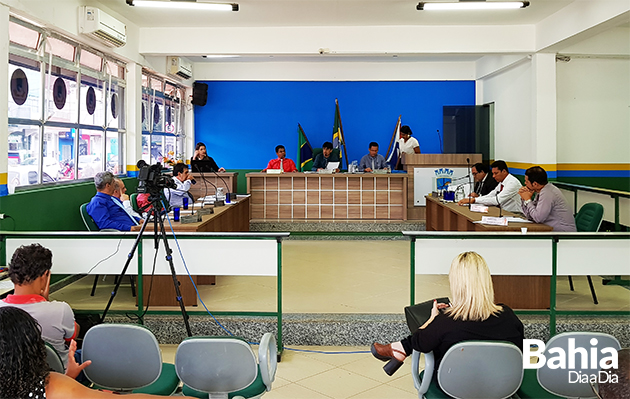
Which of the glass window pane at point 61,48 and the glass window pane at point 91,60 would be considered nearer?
the glass window pane at point 61,48

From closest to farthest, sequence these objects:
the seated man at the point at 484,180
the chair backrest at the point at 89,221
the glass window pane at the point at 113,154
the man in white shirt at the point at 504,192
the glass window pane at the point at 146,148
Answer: the chair backrest at the point at 89,221 → the man in white shirt at the point at 504,192 → the seated man at the point at 484,180 → the glass window pane at the point at 113,154 → the glass window pane at the point at 146,148

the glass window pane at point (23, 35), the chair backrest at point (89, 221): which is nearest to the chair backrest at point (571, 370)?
the chair backrest at point (89, 221)

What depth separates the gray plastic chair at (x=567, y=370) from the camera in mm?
2170

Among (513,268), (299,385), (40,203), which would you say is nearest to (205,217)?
(40,203)

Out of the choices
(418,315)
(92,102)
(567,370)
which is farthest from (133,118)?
(567,370)

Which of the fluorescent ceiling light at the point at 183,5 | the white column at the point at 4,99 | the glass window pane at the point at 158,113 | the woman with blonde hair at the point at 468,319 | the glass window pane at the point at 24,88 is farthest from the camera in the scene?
the glass window pane at the point at 158,113

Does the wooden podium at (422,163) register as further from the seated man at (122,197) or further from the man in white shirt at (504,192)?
the seated man at (122,197)

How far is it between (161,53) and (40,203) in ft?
11.9

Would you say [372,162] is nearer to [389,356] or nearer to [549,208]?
[549,208]

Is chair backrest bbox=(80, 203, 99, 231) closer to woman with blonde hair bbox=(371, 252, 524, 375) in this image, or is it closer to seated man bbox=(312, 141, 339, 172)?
woman with blonde hair bbox=(371, 252, 524, 375)

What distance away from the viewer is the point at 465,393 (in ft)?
7.05

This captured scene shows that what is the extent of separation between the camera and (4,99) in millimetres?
4863

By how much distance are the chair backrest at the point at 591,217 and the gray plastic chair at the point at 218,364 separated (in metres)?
3.65

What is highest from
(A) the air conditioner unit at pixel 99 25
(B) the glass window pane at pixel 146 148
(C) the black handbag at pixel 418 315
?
(A) the air conditioner unit at pixel 99 25
